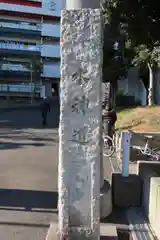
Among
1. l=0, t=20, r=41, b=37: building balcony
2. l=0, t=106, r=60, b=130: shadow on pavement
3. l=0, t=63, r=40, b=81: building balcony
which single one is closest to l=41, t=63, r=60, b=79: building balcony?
l=0, t=63, r=40, b=81: building balcony

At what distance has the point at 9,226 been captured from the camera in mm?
6258

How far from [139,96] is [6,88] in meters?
49.6

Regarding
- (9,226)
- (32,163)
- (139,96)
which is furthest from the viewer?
(139,96)

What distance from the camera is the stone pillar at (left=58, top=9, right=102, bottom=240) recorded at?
4.78 metres

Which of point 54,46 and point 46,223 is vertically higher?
point 54,46

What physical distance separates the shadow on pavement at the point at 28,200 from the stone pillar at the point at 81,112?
2447mm

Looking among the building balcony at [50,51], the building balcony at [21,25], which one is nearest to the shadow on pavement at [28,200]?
the building balcony at [50,51]

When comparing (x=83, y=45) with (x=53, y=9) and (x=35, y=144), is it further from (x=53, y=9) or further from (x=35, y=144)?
(x=53, y=9)

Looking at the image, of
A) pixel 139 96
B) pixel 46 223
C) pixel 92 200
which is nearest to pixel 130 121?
pixel 46 223

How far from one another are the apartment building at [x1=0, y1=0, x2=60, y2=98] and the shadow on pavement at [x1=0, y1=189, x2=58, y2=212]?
260 feet

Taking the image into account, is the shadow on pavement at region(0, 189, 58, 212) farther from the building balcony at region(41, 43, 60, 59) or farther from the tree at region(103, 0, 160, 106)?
the building balcony at region(41, 43, 60, 59)

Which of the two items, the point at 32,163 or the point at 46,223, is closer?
the point at 46,223

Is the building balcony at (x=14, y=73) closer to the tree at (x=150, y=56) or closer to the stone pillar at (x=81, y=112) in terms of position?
the tree at (x=150, y=56)

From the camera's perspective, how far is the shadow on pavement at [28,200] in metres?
7.31
